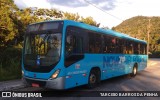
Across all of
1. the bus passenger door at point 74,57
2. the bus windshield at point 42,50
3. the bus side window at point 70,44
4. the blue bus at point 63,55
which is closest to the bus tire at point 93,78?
the blue bus at point 63,55

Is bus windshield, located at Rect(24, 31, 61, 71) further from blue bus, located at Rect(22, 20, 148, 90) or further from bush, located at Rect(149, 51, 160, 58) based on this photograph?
bush, located at Rect(149, 51, 160, 58)

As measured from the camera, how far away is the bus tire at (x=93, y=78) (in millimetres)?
11227

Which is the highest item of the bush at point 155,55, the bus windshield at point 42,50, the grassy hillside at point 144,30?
the grassy hillside at point 144,30

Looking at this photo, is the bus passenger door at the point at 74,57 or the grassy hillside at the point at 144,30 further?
the grassy hillside at the point at 144,30

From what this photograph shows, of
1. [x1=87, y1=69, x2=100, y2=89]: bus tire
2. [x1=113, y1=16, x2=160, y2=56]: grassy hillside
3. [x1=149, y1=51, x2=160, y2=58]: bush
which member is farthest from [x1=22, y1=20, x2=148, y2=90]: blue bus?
[x1=149, y1=51, x2=160, y2=58]: bush

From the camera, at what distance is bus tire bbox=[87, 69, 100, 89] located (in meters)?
11.2

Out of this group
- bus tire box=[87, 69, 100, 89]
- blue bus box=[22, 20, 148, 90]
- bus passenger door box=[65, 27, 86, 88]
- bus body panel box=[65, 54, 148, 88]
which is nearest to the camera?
blue bus box=[22, 20, 148, 90]

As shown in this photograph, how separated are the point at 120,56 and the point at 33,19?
32.6 feet

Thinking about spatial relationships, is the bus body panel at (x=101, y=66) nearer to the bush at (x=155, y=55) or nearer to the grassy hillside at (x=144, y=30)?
the bush at (x=155, y=55)

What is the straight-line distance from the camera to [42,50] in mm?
9414

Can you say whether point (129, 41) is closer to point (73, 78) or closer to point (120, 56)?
point (120, 56)

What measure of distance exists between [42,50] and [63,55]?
2.98 ft

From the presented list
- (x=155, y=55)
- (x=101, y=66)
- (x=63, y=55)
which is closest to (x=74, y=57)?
(x=63, y=55)

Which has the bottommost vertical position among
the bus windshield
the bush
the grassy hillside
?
the bush
